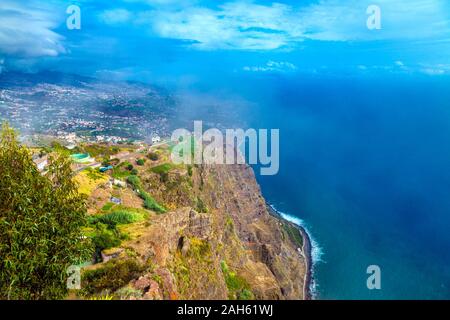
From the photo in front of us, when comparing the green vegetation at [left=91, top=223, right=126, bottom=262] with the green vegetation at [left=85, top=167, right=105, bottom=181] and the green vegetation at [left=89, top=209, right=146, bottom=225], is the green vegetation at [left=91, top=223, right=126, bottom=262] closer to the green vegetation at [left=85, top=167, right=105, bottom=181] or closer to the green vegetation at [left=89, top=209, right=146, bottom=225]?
the green vegetation at [left=89, top=209, right=146, bottom=225]

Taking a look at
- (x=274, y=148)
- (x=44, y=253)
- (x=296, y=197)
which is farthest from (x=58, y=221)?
(x=274, y=148)

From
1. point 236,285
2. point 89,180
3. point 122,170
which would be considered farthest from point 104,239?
point 122,170

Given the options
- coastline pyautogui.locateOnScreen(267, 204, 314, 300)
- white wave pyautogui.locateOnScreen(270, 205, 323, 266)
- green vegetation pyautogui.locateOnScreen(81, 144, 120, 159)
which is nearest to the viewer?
green vegetation pyautogui.locateOnScreen(81, 144, 120, 159)

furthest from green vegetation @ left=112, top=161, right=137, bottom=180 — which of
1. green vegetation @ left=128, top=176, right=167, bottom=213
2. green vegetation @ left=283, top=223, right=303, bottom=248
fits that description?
green vegetation @ left=283, top=223, right=303, bottom=248

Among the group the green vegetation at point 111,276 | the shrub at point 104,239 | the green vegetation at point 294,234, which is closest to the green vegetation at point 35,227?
the green vegetation at point 111,276

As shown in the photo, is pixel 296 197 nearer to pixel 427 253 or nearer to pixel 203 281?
pixel 427 253
